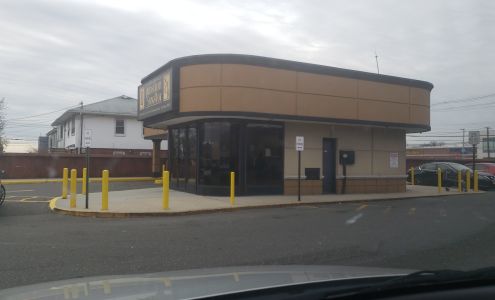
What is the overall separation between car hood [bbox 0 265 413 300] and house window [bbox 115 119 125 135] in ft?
121

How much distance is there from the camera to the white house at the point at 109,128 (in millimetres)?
37625

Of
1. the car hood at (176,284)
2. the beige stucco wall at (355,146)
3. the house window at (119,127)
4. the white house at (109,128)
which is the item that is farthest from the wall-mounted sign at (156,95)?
the house window at (119,127)

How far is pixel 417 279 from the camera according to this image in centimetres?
249

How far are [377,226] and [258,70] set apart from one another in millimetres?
8004

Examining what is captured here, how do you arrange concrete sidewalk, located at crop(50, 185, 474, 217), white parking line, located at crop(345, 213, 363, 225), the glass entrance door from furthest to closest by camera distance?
the glass entrance door → concrete sidewalk, located at crop(50, 185, 474, 217) → white parking line, located at crop(345, 213, 363, 225)

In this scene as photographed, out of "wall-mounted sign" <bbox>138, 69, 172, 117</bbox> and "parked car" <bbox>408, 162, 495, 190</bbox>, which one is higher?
"wall-mounted sign" <bbox>138, 69, 172, 117</bbox>

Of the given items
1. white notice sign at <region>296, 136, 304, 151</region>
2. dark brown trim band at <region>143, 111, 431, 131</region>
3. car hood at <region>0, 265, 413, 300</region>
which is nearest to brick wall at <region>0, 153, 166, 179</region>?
dark brown trim band at <region>143, 111, 431, 131</region>

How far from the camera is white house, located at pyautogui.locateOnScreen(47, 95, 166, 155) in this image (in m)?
37.6

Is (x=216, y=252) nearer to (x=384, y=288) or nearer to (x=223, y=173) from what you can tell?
(x=384, y=288)

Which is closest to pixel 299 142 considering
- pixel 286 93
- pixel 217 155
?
pixel 286 93

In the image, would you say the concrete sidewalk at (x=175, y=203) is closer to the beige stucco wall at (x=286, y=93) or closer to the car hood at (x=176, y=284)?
the beige stucco wall at (x=286, y=93)

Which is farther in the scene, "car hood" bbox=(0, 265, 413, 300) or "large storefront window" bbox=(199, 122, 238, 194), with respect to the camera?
"large storefront window" bbox=(199, 122, 238, 194)

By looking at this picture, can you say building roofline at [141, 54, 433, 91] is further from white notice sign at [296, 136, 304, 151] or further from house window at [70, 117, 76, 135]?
house window at [70, 117, 76, 135]

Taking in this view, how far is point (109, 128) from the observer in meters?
38.7
